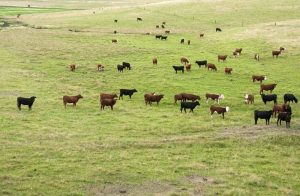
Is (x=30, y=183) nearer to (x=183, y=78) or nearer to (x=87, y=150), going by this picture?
(x=87, y=150)

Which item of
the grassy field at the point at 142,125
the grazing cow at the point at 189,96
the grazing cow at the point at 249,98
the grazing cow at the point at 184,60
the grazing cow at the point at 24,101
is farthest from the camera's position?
the grazing cow at the point at 184,60

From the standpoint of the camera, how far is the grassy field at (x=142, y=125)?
739 inches

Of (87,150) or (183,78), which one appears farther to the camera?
(183,78)

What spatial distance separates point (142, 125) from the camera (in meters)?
26.6

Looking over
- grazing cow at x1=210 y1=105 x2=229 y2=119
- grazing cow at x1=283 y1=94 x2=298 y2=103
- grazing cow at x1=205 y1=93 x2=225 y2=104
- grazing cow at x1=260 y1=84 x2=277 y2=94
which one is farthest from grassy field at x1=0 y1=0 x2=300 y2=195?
grazing cow at x1=283 y1=94 x2=298 y2=103

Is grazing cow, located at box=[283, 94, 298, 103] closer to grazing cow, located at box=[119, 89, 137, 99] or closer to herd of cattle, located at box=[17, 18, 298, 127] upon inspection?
herd of cattle, located at box=[17, 18, 298, 127]

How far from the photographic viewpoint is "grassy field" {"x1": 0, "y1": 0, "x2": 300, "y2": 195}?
18781 millimetres

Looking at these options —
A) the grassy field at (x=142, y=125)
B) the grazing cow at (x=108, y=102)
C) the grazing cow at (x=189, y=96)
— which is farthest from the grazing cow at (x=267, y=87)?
the grazing cow at (x=108, y=102)

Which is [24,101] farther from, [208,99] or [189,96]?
[208,99]

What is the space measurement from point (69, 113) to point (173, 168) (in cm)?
1117

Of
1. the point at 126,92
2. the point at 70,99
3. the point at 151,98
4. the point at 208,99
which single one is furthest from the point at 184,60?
the point at 70,99

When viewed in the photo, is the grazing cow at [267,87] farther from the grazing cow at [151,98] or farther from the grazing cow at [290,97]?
the grazing cow at [151,98]

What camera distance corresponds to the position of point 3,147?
878 inches

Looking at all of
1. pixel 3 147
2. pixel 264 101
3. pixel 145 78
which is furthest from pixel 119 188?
pixel 145 78
